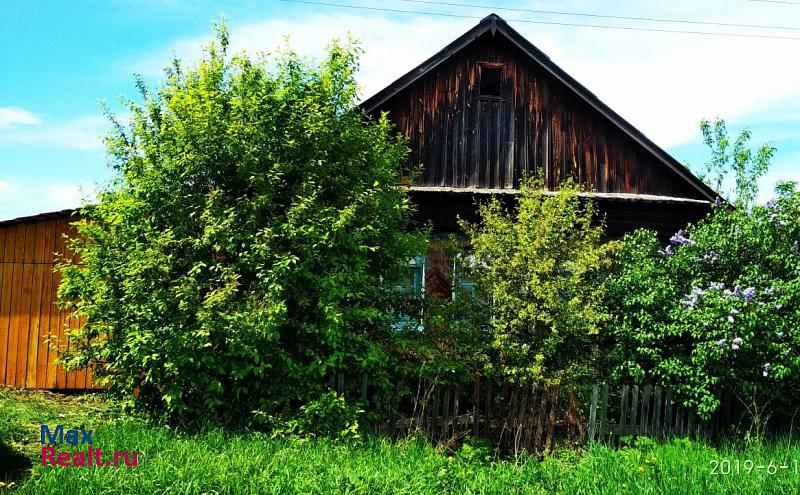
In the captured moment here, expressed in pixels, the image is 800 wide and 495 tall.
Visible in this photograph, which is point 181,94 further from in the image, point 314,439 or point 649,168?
point 649,168

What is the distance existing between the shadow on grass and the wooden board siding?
4769 mm

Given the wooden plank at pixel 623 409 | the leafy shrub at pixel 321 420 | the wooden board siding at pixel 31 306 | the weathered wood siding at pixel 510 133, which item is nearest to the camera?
the leafy shrub at pixel 321 420

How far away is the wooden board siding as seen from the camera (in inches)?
477

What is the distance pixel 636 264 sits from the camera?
9766 mm

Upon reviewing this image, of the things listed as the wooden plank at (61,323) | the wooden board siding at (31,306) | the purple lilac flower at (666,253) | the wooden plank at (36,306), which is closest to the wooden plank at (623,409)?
the purple lilac flower at (666,253)

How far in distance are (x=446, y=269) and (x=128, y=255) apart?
5.81 meters

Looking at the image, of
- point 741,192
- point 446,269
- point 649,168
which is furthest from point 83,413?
point 741,192

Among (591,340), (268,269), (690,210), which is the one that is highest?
(690,210)

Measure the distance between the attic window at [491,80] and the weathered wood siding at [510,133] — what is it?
0.33 ft

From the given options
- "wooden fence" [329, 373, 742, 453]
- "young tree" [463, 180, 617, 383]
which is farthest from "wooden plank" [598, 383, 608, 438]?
"young tree" [463, 180, 617, 383]

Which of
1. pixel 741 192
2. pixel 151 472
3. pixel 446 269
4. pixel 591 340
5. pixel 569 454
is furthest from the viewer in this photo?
pixel 741 192

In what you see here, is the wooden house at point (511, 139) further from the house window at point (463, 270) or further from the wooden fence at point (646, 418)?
the wooden fence at point (646, 418)

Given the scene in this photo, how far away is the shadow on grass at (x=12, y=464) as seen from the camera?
266 inches

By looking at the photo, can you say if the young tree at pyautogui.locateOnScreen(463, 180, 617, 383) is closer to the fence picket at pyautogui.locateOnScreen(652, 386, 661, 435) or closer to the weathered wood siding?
the fence picket at pyautogui.locateOnScreen(652, 386, 661, 435)
